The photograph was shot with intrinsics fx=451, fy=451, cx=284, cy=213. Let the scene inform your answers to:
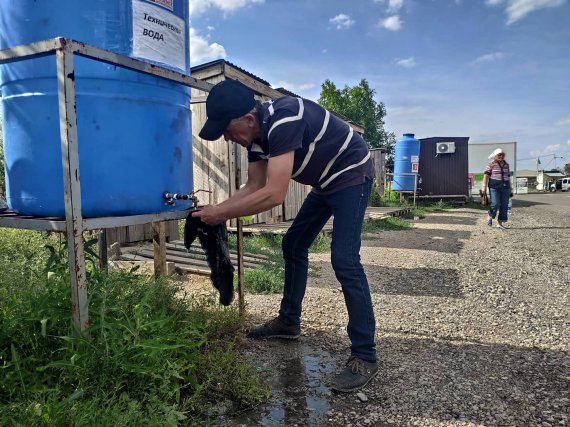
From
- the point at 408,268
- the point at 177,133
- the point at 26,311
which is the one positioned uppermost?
the point at 177,133

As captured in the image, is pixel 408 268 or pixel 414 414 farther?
pixel 408 268

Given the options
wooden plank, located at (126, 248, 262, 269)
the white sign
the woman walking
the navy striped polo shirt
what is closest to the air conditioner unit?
the woman walking

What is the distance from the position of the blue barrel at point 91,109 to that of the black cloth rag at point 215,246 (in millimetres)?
341

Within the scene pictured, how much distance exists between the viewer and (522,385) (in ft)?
8.07

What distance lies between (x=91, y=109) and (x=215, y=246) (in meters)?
1.03

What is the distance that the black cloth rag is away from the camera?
2639mm

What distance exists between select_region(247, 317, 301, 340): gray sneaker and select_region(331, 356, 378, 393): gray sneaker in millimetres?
638

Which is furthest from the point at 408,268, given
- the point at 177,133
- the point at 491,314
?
the point at 177,133

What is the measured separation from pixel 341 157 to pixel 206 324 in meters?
1.33

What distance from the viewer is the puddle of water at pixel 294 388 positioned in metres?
2.12

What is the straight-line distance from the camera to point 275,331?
3.08 metres

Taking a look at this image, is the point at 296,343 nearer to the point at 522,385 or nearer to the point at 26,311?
the point at 522,385

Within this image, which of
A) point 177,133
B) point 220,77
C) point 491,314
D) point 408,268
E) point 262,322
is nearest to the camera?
point 177,133

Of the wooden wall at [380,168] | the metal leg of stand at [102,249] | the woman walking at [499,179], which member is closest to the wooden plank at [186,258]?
the metal leg of stand at [102,249]
